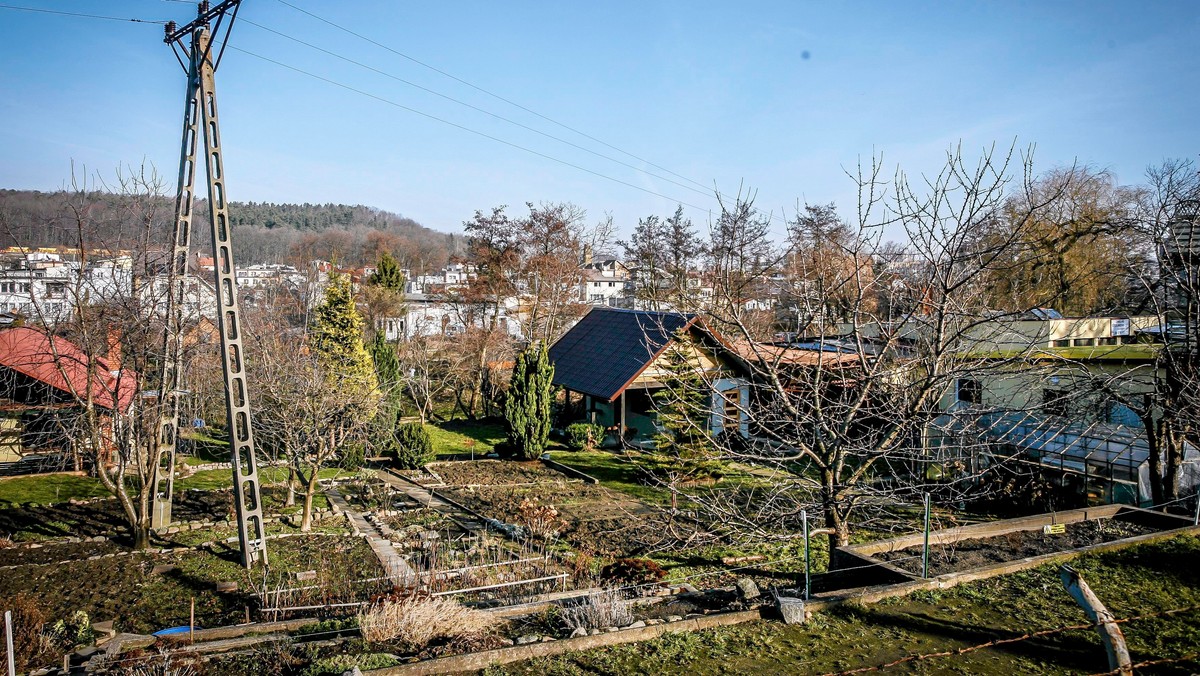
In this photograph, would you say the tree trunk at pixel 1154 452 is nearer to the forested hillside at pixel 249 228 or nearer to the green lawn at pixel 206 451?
the forested hillside at pixel 249 228

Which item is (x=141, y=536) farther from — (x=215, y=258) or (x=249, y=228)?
(x=249, y=228)

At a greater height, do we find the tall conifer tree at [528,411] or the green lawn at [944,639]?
the tall conifer tree at [528,411]

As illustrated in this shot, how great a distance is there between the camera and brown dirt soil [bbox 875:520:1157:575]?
9508 millimetres

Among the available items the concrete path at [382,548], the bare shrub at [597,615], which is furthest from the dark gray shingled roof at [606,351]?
the bare shrub at [597,615]

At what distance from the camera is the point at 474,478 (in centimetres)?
1934

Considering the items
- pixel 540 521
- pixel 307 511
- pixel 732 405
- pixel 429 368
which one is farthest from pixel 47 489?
pixel 732 405

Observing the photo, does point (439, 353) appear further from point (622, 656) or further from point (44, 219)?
point (622, 656)

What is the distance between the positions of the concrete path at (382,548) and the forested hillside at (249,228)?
20.8ft

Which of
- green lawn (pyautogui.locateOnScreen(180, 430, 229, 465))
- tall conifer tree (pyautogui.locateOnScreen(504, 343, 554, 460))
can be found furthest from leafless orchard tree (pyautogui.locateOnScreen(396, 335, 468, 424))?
green lawn (pyautogui.locateOnScreen(180, 430, 229, 465))

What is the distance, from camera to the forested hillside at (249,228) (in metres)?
13.3

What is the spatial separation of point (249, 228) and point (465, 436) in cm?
7100

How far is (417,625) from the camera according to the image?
24.3 ft

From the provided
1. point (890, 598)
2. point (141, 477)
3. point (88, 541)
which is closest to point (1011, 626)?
point (890, 598)

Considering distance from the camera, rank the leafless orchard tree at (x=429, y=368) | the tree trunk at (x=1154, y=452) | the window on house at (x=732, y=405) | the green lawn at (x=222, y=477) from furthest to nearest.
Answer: the leafless orchard tree at (x=429, y=368), the green lawn at (x=222, y=477), the tree trunk at (x=1154, y=452), the window on house at (x=732, y=405)
